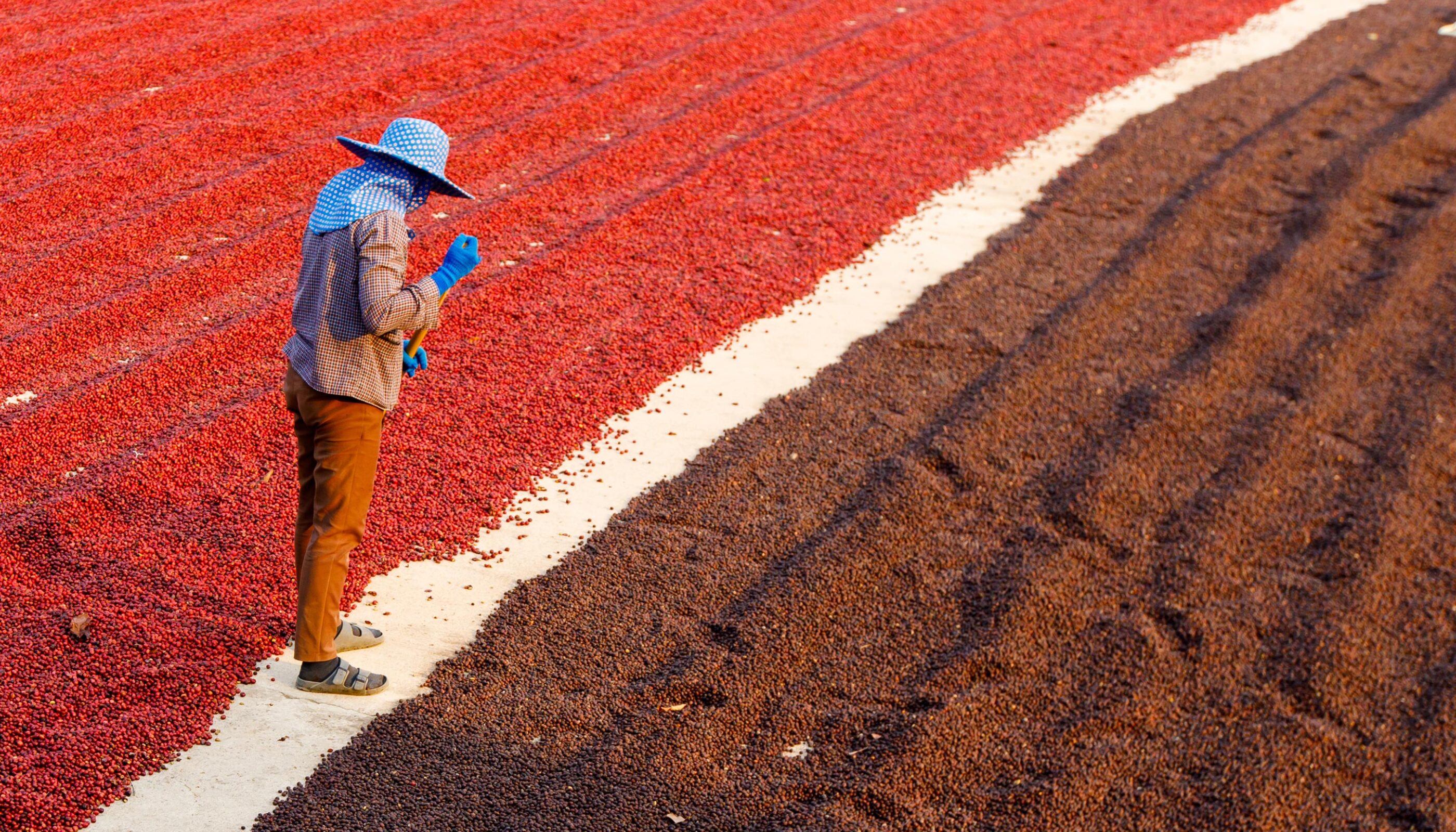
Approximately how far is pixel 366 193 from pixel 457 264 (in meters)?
0.42

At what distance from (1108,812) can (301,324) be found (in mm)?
3542

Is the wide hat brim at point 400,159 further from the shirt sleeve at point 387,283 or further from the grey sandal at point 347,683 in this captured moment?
the grey sandal at point 347,683

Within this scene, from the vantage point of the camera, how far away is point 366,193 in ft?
15.4

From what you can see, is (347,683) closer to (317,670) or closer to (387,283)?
(317,670)

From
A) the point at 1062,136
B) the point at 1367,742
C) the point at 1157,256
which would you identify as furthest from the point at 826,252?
the point at 1367,742

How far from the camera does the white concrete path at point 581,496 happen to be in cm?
464

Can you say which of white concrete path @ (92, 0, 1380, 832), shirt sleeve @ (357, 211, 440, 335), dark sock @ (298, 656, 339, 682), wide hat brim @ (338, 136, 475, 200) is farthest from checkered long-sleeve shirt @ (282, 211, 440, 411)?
white concrete path @ (92, 0, 1380, 832)

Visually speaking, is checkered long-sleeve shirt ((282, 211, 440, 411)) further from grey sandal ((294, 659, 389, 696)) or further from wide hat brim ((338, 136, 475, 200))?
grey sandal ((294, 659, 389, 696))

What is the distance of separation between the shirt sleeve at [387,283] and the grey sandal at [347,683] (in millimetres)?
1404

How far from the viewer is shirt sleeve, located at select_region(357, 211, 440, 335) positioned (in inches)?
183

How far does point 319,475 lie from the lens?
489cm

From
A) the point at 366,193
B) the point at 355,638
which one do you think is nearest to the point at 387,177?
the point at 366,193

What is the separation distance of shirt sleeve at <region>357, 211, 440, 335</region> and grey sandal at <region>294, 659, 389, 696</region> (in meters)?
1.40

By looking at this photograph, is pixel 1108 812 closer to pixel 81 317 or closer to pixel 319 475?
pixel 319 475
